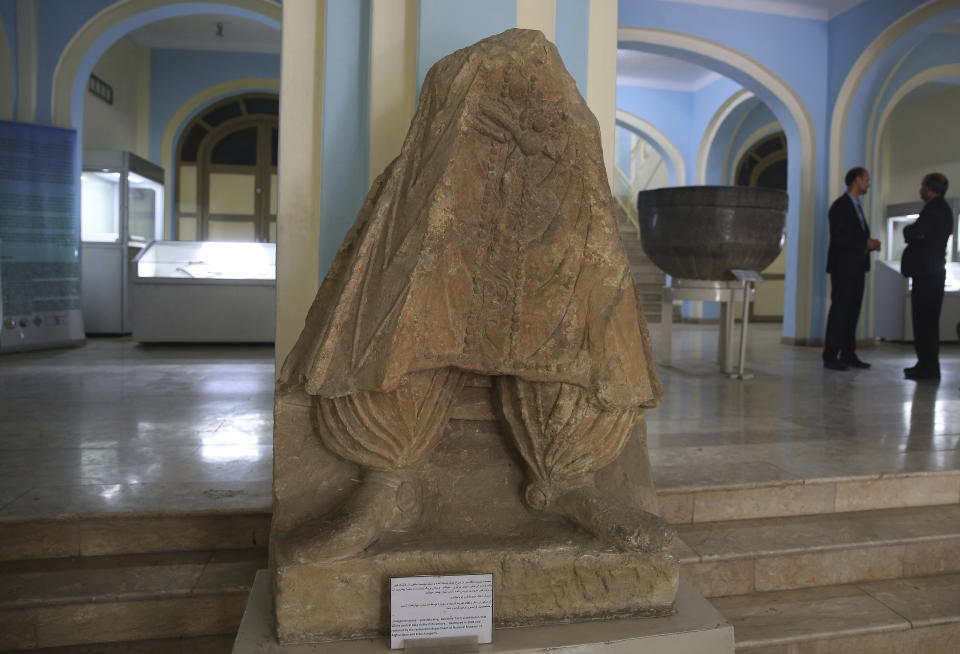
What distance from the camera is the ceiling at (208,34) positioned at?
979cm

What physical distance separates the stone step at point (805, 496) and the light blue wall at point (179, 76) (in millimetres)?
10248

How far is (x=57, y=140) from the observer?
22.0ft

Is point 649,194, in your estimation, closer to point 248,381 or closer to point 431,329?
point 248,381

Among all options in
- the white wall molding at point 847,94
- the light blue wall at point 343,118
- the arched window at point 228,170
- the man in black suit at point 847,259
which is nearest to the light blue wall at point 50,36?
the arched window at point 228,170

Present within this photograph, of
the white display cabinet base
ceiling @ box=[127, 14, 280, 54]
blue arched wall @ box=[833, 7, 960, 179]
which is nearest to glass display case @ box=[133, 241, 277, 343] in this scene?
the white display cabinet base

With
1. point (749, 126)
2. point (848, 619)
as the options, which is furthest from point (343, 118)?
point (749, 126)

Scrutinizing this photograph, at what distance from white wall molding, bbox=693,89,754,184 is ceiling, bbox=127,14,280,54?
6.88 meters

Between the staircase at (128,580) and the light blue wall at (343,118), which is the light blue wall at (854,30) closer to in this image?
the light blue wall at (343,118)

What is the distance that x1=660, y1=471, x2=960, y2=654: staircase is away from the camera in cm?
204

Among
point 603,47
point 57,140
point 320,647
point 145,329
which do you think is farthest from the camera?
point 145,329

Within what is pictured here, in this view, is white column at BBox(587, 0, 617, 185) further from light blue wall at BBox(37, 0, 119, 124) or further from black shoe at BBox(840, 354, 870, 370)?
light blue wall at BBox(37, 0, 119, 124)

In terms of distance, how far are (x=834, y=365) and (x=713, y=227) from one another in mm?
2256

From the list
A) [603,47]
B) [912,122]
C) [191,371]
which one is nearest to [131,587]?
[603,47]

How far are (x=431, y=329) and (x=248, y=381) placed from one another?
3849 millimetres
